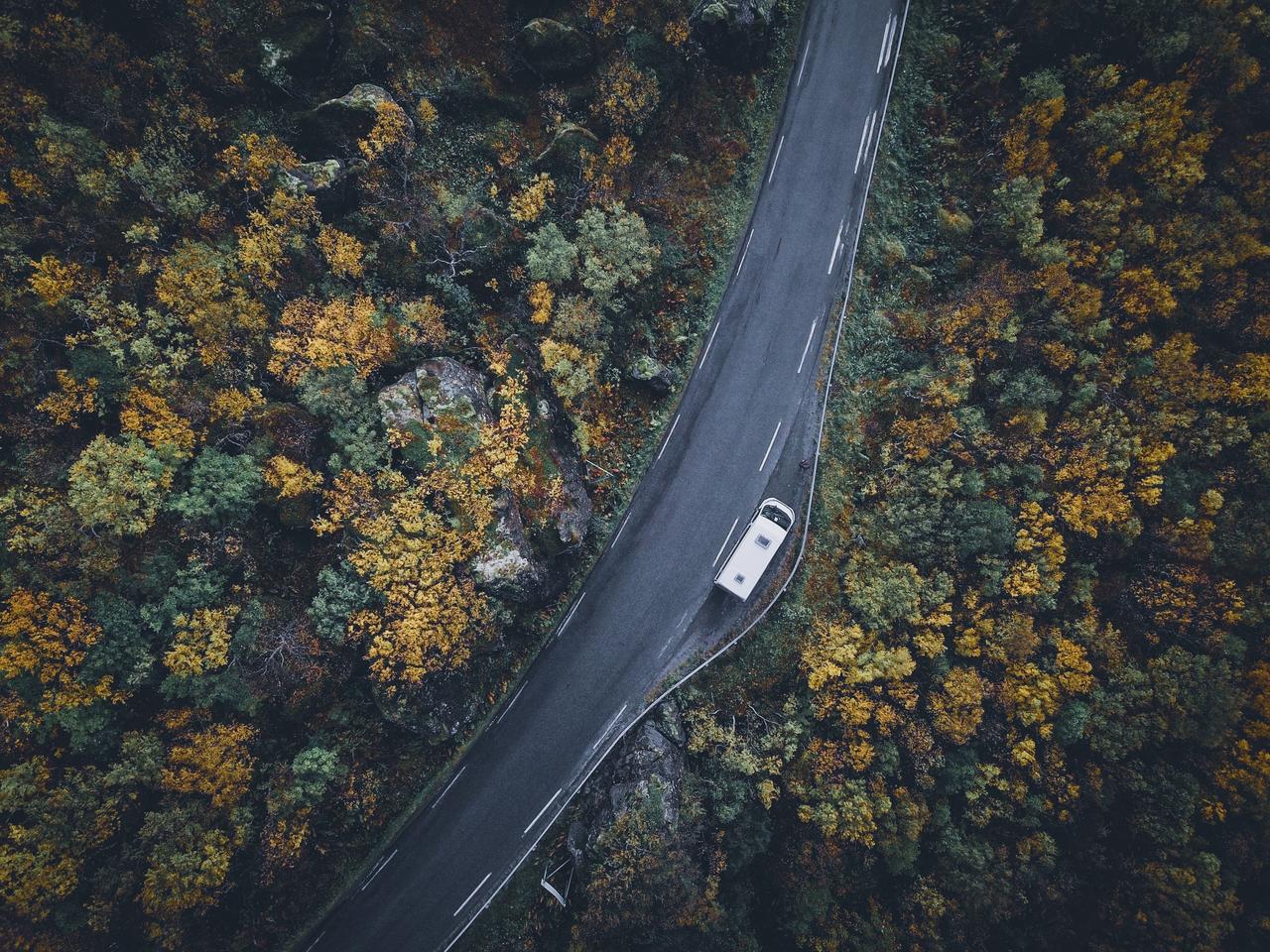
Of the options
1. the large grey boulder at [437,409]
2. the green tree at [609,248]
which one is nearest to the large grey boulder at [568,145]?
the green tree at [609,248]

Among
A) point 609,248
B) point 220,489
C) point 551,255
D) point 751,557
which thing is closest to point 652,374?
point 609,248

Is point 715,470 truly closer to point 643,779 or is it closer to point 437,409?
point 437,409

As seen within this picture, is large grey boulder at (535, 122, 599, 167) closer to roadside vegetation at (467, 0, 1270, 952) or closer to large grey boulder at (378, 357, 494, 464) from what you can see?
large grey boulder at (378, 357, 494, 464)

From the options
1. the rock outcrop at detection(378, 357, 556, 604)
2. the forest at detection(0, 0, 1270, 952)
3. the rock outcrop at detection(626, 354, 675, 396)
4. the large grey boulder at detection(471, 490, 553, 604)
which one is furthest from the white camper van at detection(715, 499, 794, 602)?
the rock outcrop at detection(378, 357, 556, 604)

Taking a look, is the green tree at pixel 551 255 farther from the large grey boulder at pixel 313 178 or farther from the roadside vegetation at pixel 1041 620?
the roadside vegetation at pixel 1041 620

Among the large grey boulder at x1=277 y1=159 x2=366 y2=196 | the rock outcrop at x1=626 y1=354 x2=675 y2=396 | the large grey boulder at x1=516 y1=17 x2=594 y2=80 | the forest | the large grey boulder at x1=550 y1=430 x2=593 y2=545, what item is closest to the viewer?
the forest
